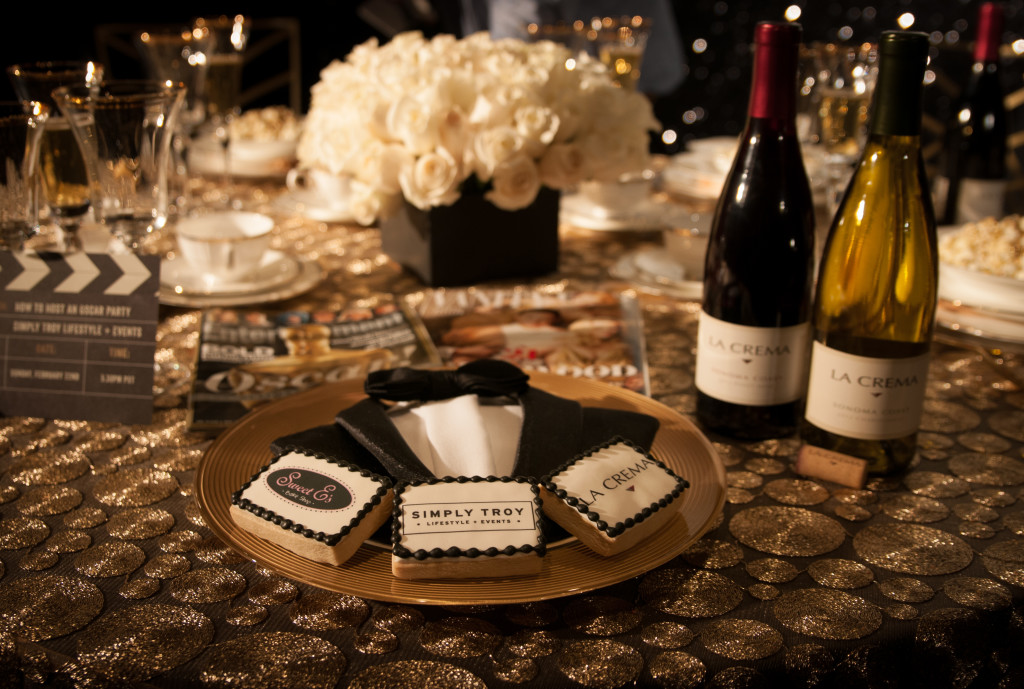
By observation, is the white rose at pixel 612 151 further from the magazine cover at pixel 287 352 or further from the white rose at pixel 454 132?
the magazine cover at pixel 287 352

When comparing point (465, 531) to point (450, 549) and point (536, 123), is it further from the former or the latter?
point (536, 123)

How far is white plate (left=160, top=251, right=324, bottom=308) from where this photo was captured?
1235 mm

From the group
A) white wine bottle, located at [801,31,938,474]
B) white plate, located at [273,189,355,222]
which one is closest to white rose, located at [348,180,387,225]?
white plate, located at [273,189,355,222]

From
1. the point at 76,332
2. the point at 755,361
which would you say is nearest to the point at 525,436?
the point at 755,361

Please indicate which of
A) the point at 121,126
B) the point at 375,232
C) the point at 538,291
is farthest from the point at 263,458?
the point at 375,232

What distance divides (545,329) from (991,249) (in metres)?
0.59

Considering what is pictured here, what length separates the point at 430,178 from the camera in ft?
4.03

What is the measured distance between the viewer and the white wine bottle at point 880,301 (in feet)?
2.52

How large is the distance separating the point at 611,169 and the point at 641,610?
867 millimetres

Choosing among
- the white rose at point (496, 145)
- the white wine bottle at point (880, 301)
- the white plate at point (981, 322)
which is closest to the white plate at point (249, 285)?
the white rose at point (496, 145)

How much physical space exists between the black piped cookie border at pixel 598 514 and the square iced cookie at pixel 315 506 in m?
0.13

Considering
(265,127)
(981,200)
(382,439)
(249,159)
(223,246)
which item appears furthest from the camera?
(265,127)

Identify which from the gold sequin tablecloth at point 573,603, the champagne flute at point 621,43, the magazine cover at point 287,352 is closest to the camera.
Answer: the gold sequin tablecloth at point 573,603

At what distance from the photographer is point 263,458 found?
2.50ft
